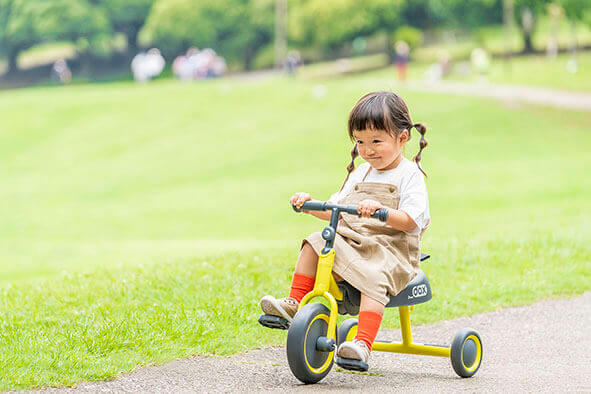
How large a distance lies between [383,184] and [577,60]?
47.4m

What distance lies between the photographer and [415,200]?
487 cm

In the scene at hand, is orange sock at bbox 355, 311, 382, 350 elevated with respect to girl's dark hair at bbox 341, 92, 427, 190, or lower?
lower

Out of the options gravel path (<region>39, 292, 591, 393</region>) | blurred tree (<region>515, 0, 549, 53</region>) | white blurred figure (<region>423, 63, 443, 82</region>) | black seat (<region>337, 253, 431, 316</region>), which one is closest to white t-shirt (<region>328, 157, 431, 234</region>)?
black seat (<region>337, 253, 431, 316</region>)

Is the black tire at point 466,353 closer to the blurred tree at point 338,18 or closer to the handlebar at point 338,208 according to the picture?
the handlebar at point 338,208

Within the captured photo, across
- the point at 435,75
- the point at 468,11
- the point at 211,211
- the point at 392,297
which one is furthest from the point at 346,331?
the point at 468,11

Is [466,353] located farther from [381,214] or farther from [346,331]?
[381,214]

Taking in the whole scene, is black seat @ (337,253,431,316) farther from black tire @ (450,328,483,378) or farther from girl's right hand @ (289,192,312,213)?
girl's right hand @ (289,192,312,213)

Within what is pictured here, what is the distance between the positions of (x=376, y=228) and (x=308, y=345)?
798 mm

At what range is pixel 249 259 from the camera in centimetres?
893

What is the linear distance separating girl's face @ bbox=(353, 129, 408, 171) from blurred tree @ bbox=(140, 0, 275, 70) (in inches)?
2606

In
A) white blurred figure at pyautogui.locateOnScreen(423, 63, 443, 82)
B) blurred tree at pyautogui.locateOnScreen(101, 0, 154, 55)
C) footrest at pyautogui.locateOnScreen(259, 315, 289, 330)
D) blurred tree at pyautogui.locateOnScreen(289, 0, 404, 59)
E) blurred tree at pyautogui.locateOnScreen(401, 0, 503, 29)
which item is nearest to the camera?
footrest at pyautogui.locateOnScreen(259, 315, 289, 330)

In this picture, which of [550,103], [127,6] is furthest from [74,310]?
[127,6]

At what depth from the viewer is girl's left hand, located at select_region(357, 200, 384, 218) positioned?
457cm

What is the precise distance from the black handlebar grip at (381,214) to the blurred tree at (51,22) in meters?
74.1
